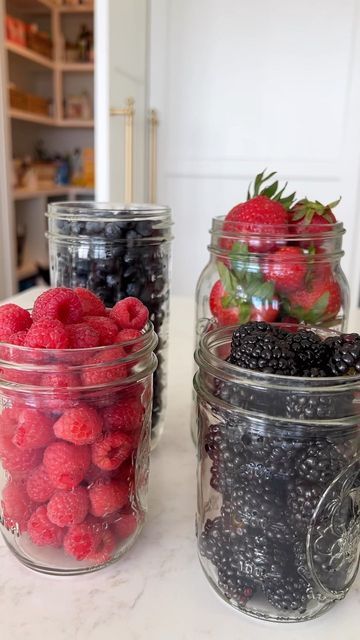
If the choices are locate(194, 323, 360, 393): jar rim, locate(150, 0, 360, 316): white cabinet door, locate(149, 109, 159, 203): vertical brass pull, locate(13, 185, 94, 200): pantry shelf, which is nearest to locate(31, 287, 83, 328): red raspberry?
locate(194, 323, 360, 393): jar rim

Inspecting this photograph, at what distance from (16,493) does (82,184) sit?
2.95 metres

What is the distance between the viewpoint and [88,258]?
1.79ft

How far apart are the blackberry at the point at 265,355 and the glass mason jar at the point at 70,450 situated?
8 cm

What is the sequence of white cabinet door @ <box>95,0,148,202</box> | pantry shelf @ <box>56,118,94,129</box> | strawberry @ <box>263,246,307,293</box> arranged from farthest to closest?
1. pantry shelf @ <box>56,118,94,129</box>
2. white cabinet door @ <box>95,0,148,202</box>
3. strawberry @ <box>263,246,307,293</box>

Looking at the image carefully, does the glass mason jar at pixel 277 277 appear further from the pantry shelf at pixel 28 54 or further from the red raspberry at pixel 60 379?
the pantry shelf at pixel 28 54

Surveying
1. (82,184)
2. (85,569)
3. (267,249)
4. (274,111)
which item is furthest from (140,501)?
(82,184)

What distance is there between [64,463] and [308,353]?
18cm

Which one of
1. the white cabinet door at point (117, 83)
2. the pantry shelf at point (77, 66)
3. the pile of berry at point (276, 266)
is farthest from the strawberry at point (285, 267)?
the pantry shelf at point (77, 66)

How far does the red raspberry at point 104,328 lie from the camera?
404mm

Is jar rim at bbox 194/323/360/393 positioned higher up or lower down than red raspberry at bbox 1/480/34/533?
higher up

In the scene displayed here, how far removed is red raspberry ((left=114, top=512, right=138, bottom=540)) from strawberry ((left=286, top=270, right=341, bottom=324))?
0.26 m

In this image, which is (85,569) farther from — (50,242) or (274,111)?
(274,111)

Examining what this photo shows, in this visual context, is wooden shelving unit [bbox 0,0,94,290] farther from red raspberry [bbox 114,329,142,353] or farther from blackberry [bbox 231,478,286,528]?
blackberry [bbox 231,478,286,528]

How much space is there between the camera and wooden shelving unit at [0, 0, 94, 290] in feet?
9.30
